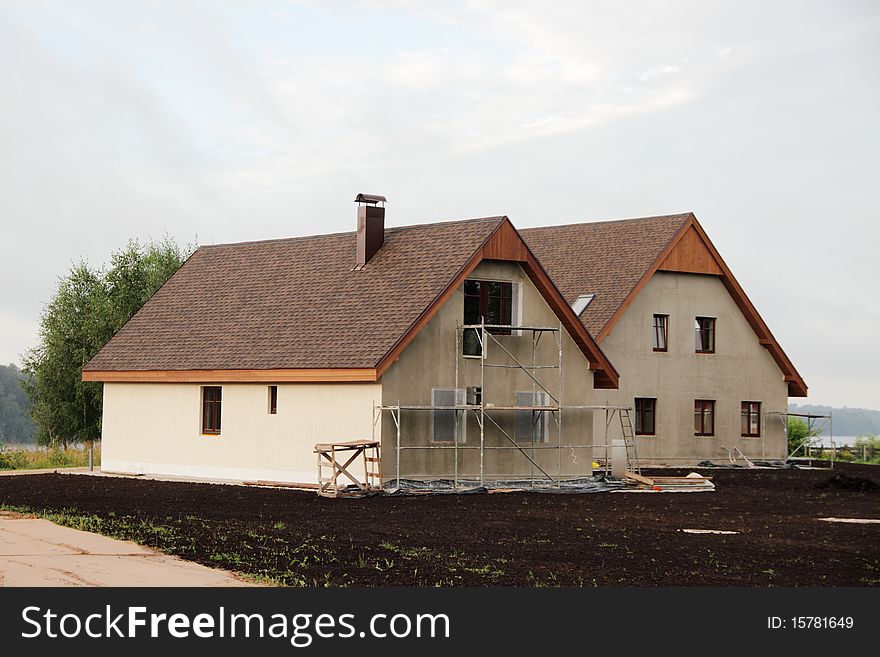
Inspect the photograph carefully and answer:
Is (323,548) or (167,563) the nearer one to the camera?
(167,563)

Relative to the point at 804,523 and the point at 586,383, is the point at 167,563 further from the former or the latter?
the point at 586,383

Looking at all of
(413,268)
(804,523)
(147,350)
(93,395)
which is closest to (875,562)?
(804,523)

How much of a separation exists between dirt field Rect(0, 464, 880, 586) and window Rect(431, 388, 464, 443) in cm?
235

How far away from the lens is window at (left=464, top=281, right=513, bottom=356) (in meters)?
31.8

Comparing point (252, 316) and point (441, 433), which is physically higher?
point (252, 316)

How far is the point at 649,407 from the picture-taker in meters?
43.8

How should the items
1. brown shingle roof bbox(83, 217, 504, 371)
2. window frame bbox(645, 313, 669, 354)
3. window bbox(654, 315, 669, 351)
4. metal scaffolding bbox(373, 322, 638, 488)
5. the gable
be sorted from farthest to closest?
window bbox(654, 315, 669, 351)
window frame bbox(645, 313, 669, 354)
the gable
brown shingle roof bbox(83, 217, 504, 371)
metal scaffolding bbox(373, 322, 638, 488)

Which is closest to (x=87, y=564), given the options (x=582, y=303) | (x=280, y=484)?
(x=280, y=484)

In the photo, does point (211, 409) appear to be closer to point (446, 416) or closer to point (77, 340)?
point (446, 416)

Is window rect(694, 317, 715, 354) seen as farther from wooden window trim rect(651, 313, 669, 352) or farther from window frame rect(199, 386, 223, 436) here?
window frame rect(199, 386, 223, 436)

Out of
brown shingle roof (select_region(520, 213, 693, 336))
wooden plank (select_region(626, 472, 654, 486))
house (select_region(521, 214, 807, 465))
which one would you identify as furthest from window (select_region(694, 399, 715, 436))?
Answer: wooden plank (select_region(626, 472, 654, 486))

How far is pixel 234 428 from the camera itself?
1291 inches

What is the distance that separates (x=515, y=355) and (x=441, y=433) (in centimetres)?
308

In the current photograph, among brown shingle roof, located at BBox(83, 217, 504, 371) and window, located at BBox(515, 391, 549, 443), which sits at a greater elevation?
brown shingle roof, located at BBox(83, 217, 504, 371)
